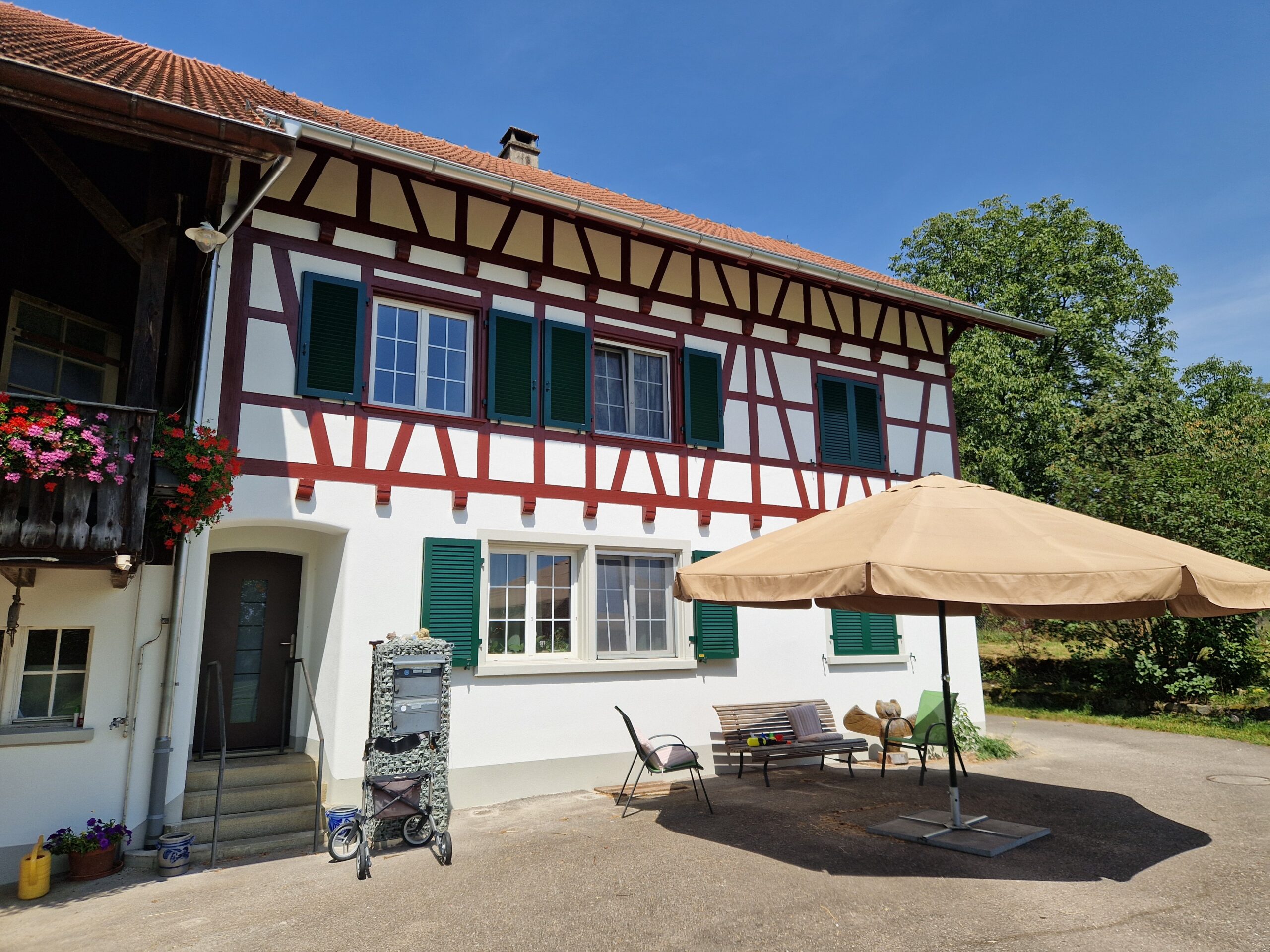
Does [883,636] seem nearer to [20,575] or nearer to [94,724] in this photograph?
[94,724]

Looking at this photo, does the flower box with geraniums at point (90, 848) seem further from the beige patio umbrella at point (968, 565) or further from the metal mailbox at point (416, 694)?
the beige patio umbrella at point (968, 565)

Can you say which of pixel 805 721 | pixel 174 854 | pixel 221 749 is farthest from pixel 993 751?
pixel 174 854

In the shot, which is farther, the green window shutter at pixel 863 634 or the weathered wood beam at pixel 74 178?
the green window shutter at pixel 863 634

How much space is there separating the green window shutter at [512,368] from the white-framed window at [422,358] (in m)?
0.21

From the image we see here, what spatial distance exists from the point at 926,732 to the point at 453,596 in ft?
14.8

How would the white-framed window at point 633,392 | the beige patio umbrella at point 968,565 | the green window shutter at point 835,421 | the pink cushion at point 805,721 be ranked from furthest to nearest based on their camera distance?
the green window shutter at point 835,421 < the white-framed window at point 633,392 < the pink cushion at point 805,721 < the beige patio umbrella at point 968,565

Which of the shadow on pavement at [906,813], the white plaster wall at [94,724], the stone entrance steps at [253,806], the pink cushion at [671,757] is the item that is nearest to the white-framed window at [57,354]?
the white plaster wall at [94,724]

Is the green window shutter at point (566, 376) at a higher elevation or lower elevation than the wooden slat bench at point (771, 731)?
higher

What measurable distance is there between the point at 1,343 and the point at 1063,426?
19338 mm

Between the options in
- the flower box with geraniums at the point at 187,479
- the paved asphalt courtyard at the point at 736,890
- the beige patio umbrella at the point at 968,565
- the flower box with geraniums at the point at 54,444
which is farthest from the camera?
the flower box with geraniums at the point at 187,479

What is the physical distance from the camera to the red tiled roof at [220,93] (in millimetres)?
4973

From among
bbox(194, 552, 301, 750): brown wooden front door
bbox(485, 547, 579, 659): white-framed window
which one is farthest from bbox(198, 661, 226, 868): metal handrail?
bbox(485, 547, 579, 659): white-framed window

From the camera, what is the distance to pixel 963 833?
559 cm

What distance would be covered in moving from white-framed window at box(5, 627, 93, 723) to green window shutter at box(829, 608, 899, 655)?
6.87 meters
